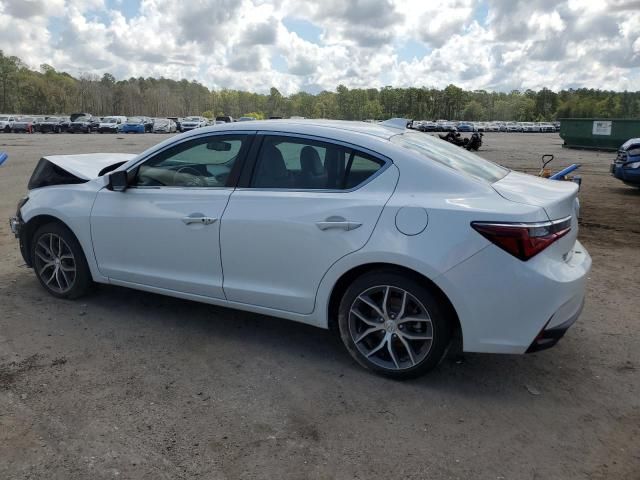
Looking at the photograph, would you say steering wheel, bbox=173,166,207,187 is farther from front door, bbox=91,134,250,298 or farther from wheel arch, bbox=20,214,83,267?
wheel arch, bbox=20,214,83,267

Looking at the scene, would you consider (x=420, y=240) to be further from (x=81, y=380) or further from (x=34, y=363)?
(x=34, y=363)

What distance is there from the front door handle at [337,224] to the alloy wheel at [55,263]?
248 cm

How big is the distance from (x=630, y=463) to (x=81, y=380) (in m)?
3.22

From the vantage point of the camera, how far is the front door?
4.04 metres

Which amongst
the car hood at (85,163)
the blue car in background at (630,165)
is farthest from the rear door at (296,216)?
the blue car in background at (630,165)

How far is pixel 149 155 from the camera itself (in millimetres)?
4383

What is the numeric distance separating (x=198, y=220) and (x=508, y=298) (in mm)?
2180

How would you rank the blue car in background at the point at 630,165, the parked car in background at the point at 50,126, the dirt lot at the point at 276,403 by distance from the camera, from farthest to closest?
the parked car in background at the point at 50,126, the blue car in background at the point at 630,165, the dirt lot at the point at 276,403

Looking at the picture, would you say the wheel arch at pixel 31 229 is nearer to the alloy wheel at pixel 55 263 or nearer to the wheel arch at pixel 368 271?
the alloy wheel at pixel 55 263

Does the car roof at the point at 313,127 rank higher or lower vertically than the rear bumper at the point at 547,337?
higher

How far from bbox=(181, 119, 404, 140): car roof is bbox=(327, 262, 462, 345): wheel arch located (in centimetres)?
94

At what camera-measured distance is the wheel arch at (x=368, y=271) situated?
337 centimetres

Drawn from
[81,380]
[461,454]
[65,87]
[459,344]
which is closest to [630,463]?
[461,454]

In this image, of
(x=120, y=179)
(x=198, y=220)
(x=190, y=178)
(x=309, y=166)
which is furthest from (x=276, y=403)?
(x=120, y=179)
